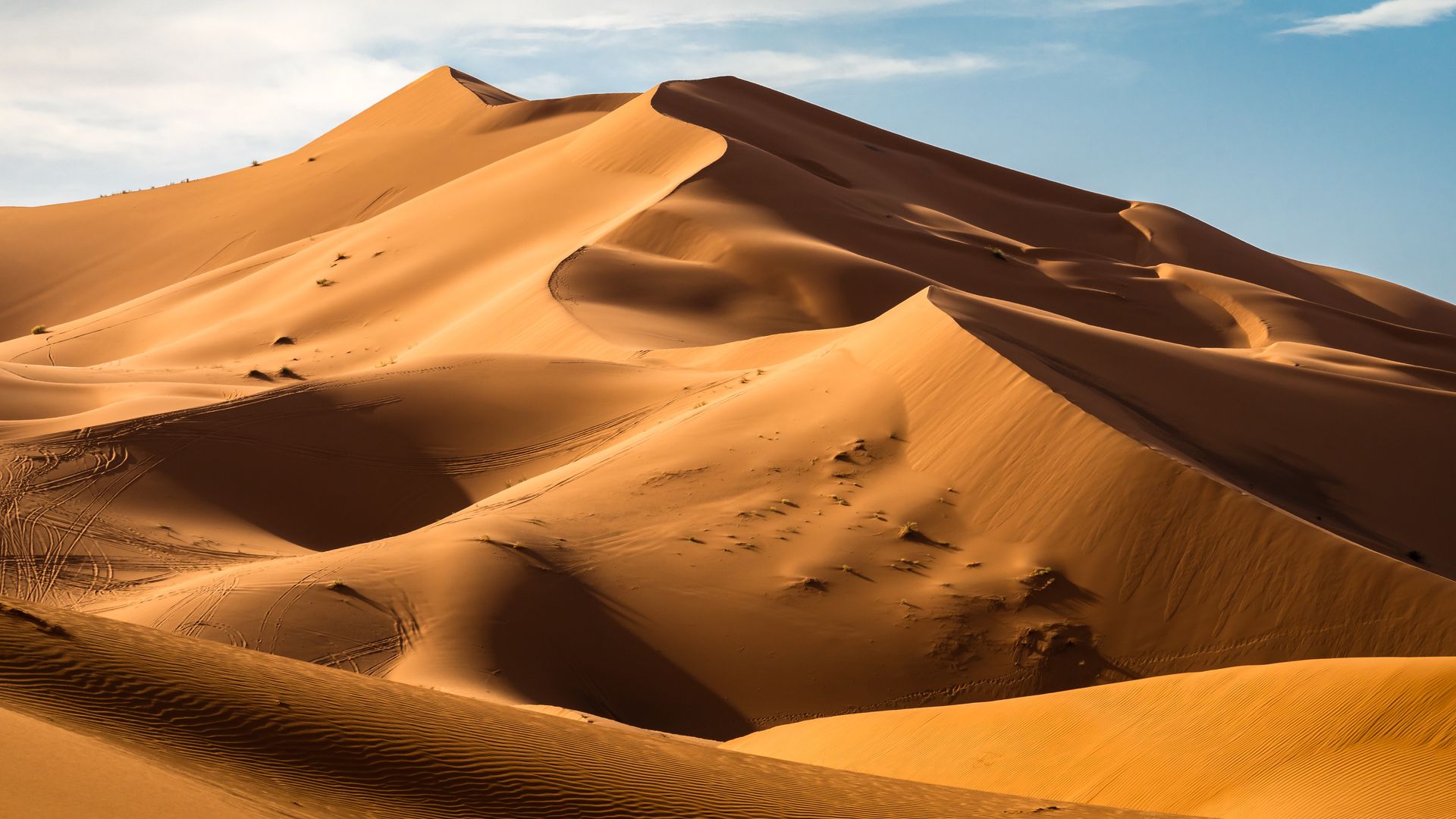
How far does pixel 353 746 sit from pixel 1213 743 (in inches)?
227

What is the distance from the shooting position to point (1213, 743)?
8.82m

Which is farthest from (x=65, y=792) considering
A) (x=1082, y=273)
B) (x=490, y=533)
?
(x=1082, y=273)

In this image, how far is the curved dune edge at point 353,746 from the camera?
5.56 meters

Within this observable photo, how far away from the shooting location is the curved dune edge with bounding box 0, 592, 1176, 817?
556 centimetres

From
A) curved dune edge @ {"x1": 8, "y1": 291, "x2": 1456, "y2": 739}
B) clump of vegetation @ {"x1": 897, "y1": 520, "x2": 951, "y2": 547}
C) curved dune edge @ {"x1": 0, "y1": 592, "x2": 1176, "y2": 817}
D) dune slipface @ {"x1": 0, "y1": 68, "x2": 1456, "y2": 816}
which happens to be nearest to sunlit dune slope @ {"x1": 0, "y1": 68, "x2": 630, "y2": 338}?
dune slipface @ {"x1": 0, "y1": 68, "x2": 1456, "y2": 816}

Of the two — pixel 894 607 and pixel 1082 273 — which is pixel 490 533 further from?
pixel 1082 273

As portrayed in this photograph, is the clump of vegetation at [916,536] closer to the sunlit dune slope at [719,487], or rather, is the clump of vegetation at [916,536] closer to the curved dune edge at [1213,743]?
the sunlit dune slope at [719,487]

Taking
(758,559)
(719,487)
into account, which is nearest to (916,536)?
(758,559)

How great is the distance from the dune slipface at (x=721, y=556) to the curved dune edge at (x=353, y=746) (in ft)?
0.09

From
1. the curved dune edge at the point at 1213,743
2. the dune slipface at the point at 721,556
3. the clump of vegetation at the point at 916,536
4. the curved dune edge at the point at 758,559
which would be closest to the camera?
the dune slipface at the point at 721,556

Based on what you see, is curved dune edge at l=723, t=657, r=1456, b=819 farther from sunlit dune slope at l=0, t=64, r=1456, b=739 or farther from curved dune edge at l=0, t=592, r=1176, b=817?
sunlit dune slope at l=0, t=64, r=1456, b=739

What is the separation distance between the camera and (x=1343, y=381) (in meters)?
19.2

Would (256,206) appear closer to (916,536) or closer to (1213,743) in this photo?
(916,536)

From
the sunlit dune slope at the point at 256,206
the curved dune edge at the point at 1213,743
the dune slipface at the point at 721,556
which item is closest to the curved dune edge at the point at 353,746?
the dune slipface at the point at 721,556
